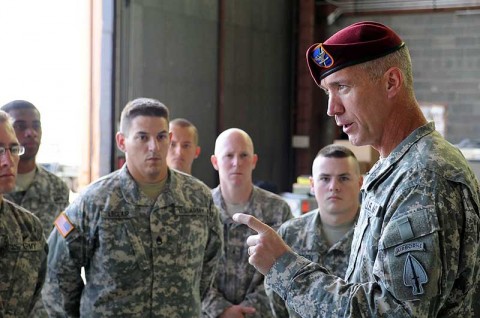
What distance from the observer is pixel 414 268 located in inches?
58.3

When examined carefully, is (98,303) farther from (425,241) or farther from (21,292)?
(425,241)

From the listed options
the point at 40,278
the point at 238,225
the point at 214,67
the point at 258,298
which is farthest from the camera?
the point at 214,67

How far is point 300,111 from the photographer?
9789 millimetres

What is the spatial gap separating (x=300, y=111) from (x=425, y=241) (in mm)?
8348

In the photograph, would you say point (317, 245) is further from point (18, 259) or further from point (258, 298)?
point (18, 259)

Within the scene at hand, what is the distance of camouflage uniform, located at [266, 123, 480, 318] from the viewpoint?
1491mm

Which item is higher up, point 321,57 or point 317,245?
point 321,57

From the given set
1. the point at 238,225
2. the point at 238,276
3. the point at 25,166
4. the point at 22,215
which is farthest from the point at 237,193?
the point at 22,215

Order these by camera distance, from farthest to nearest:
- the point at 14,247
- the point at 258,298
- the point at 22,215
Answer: the point at 258,298, the point at 22,215, the point at 14,247

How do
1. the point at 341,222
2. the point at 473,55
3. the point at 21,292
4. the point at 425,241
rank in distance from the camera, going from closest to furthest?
the point at 425,241
the point at 21,292
the point at 341,222
the point at 473,55

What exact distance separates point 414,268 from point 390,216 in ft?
0.45

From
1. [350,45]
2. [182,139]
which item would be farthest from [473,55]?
[350,45]

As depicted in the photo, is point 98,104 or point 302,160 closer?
point 98,104

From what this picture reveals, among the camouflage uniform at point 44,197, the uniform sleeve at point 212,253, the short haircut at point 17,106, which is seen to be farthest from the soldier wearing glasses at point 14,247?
the short haircut at point 17,106
